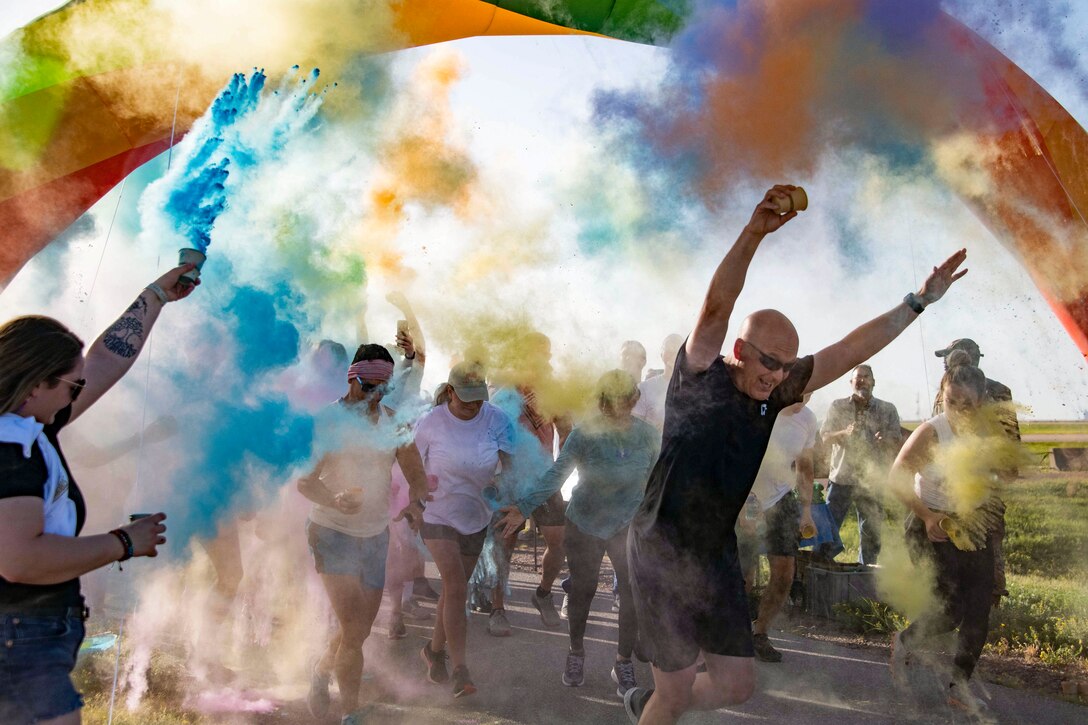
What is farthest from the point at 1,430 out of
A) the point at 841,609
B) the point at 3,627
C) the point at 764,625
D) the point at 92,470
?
the point at 841,609

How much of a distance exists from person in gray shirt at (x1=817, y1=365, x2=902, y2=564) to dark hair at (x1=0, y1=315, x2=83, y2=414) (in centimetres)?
522

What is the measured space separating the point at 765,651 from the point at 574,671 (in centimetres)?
134

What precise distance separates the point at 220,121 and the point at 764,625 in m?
4.28

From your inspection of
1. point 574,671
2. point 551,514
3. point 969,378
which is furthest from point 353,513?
point 969,378

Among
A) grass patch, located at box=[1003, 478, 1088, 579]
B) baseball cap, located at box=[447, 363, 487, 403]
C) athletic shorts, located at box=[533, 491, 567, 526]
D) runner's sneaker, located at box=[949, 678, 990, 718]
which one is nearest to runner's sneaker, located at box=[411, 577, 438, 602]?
athletic shorts, located at box=[533, 491, 567, 526]

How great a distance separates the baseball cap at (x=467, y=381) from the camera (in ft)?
16.5

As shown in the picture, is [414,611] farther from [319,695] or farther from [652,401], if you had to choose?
[652,401]

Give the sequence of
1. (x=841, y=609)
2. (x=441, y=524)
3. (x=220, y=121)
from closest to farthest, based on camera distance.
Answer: (x=220, y=121) < (x=441, y=524) < (x=841, y=609)

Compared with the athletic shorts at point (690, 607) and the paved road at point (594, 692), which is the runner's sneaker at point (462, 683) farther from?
the athletic shorts at point (690, 607)

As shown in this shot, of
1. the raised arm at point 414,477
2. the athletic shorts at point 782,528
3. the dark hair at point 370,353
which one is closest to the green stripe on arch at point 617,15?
the dark hair at point 370,353

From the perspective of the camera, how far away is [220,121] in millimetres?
3951

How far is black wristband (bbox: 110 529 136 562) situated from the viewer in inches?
99.3

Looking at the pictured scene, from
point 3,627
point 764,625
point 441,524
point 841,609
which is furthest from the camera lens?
point 841,609

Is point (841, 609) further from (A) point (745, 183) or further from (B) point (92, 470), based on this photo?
(B) point (92, 470)
